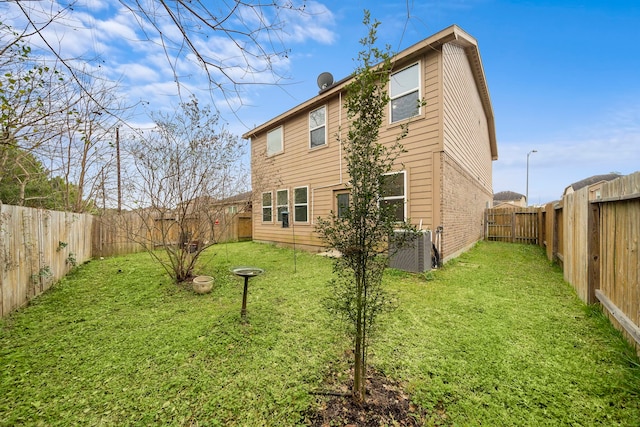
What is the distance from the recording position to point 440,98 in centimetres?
611

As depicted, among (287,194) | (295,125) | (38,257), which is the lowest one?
(38,257)

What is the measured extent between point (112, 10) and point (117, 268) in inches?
268

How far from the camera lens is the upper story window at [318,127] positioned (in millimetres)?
8977

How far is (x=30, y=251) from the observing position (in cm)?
436

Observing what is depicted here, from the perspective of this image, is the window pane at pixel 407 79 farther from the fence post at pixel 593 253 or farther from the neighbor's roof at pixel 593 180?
the neighbor's roof at pixel 593 180

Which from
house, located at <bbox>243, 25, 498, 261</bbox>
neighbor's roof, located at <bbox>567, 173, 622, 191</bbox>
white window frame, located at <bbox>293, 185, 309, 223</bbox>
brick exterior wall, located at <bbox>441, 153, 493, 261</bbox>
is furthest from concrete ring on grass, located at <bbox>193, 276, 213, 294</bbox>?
neighbor's roof, located at <bbox>567, 173, 622, 191</bbox>

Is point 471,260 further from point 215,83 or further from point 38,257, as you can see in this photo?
point 38,257

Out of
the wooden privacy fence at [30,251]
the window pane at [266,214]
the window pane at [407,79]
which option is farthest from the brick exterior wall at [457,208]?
the wooden privacy fence at [30,251]

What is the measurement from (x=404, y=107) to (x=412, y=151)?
124cm

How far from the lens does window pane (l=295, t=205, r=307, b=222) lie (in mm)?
9734

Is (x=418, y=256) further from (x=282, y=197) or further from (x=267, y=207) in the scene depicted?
(x=267, y=207)

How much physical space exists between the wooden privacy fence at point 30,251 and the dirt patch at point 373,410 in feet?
15.7

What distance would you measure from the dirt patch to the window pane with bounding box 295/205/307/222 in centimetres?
767

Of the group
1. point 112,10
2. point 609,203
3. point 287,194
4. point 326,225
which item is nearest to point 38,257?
point 112,10
